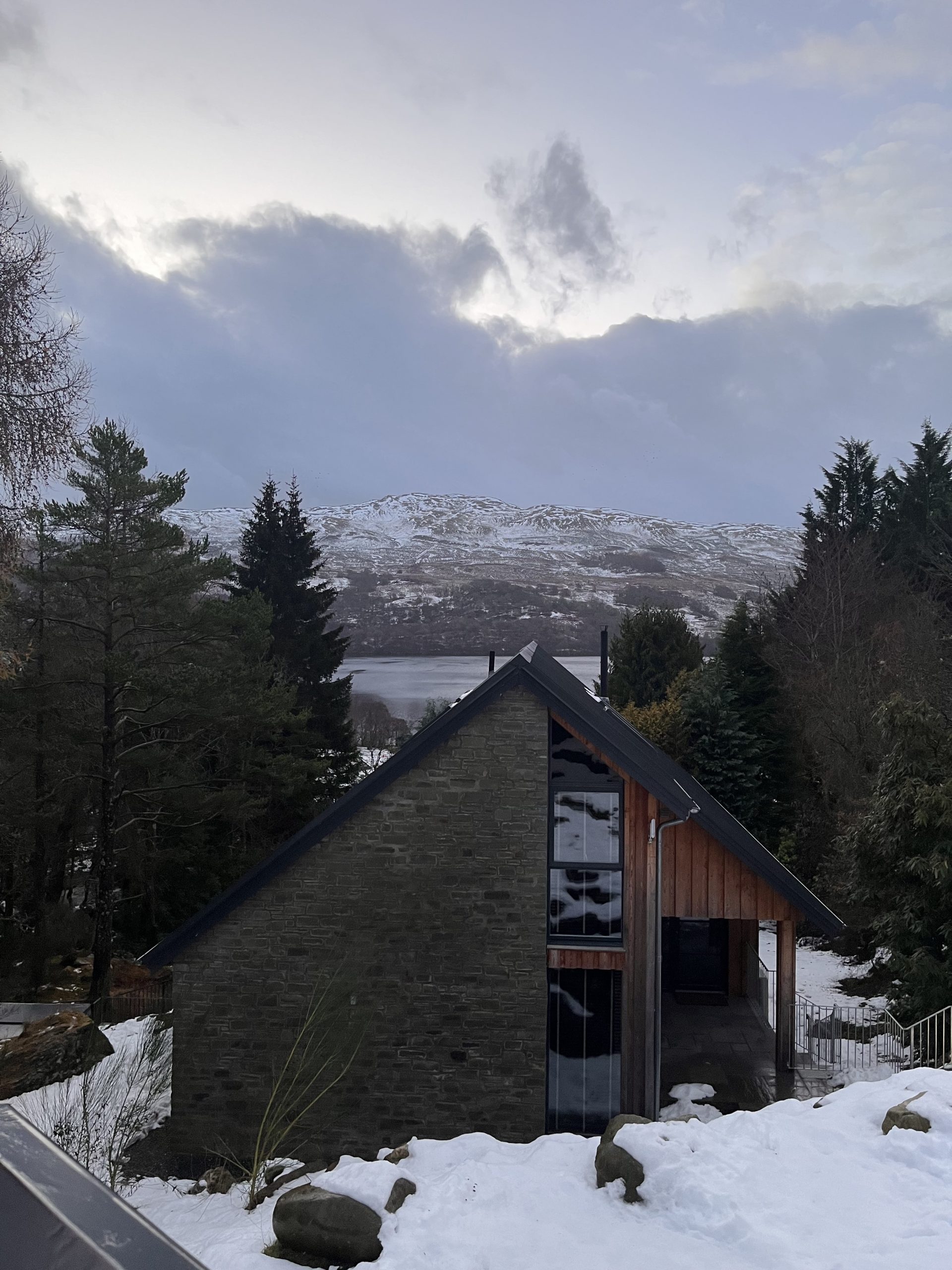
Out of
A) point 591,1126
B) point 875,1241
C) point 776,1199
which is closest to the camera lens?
point 875,1241

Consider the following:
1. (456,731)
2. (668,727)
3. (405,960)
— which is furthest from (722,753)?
(405,960)

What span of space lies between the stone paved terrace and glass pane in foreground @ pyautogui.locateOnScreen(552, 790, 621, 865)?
3.56 m

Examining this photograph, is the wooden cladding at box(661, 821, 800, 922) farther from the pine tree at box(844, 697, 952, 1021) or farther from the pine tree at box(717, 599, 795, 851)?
the pine tree at box(717, 599, 795, 851)

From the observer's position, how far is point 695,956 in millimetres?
17188

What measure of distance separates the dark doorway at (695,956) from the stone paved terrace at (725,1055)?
0.34 m

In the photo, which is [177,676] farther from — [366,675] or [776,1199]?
[366,675]

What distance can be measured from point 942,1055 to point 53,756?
20176 mm

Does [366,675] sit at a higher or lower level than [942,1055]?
higher

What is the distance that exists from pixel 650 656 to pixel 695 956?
18.6 metres

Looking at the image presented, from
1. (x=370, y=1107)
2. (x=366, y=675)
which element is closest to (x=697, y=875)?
(x=370, y=1107)

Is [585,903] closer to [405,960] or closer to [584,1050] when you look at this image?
[584,1050]

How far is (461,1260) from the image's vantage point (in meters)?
6.05

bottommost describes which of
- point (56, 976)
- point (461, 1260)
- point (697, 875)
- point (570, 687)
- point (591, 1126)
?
point (56, 976)

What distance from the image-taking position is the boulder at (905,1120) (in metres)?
7.20
